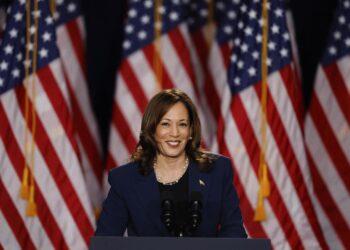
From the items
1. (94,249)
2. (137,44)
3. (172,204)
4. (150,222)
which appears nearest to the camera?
(94,249)

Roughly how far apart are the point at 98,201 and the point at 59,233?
948 mm

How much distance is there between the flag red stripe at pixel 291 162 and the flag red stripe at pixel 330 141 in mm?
431

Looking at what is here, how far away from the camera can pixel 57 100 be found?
5270mm

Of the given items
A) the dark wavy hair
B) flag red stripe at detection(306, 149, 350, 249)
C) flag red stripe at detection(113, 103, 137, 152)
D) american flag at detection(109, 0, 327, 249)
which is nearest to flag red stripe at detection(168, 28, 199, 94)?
american flag at detection(109, 0, 327, 249)

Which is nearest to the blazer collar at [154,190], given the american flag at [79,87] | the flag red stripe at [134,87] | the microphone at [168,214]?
the microphone at [168,214]

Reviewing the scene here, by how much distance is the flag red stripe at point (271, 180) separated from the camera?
5.18 m

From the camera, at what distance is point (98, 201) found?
607 centimetres

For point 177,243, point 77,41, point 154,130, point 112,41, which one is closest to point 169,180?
point 154,130

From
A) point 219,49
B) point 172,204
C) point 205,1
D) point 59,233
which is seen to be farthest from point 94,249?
point 205,1

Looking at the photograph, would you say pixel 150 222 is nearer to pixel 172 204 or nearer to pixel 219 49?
pixel 172 204

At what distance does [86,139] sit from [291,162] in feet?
5.70

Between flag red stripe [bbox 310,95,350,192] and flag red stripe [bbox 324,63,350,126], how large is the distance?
16cm

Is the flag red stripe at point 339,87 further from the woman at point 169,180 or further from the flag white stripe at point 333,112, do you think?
the woman at point 169,180

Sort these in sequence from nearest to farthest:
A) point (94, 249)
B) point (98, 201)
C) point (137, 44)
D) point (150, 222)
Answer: point (94, 249), point (150, 222), point (137, 44), point (98, 201)
